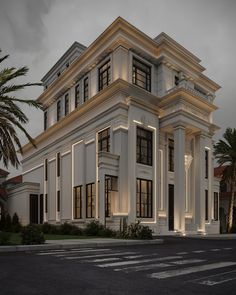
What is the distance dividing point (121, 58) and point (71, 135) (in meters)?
9.97

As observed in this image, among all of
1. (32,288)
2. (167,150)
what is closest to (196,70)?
(167,150)

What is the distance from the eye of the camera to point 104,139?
1179 inches

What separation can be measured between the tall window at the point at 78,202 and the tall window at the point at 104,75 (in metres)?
9.08

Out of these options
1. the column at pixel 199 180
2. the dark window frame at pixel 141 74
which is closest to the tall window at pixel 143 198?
the column at pixel 199 180

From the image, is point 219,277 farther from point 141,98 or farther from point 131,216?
point 141,98

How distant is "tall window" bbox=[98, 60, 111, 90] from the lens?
1198 inches

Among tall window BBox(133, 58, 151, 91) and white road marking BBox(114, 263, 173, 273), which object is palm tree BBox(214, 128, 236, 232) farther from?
white road marking BBox(114, 263, 173, 273)

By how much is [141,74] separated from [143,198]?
9940mm

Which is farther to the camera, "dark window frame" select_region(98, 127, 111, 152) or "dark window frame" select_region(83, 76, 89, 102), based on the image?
"dark window frame" select_region(83, 76, 89, 102)


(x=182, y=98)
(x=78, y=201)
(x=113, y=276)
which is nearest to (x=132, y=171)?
(x=182, y=98)

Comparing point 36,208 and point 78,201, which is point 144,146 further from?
point 36,208

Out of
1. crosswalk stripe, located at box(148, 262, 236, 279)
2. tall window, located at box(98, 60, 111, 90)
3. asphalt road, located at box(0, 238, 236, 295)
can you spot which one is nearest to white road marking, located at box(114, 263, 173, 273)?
asphalt road, located at box(0, 238, 236, 295)

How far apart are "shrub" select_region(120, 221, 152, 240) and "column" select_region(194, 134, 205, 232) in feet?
33.4

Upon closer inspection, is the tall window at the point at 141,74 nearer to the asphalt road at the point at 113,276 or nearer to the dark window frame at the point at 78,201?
the dark window frame at the point at 78,201
